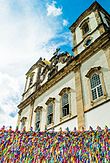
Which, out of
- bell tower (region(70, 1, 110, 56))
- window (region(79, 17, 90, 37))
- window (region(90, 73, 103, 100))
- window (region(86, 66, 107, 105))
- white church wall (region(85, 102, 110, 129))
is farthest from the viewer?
window (region(79, 17, 90, 37))

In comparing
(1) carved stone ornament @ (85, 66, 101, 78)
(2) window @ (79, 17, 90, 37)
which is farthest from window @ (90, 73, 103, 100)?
(2) window @ (79, 17, 90, 37)

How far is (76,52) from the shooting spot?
1473 centimetres

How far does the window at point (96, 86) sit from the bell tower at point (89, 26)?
128 inches

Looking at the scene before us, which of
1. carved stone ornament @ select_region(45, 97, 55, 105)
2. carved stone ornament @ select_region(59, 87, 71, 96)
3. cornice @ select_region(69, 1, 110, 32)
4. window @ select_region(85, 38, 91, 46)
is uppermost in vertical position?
cornice @ select_region(69, 1, 110, 32)

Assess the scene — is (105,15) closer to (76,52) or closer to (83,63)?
(76,52)

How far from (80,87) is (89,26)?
20.6ft

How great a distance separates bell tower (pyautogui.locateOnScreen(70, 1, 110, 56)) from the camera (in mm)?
13674

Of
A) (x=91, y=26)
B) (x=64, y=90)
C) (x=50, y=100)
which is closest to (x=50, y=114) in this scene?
(x=50, y=100)

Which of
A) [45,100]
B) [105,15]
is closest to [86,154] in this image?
[45,100]

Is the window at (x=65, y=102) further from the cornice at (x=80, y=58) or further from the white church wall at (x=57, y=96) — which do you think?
the cornice at (x=80, y=58)

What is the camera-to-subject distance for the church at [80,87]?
10.3 metres

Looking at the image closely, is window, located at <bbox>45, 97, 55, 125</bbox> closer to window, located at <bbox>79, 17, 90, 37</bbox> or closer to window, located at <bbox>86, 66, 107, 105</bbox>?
window, located at <bbox>86, 66, 107, 105</bbox>

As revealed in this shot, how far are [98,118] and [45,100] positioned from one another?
6.74m

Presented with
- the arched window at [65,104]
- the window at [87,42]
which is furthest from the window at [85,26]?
the arched window at [65,104]
